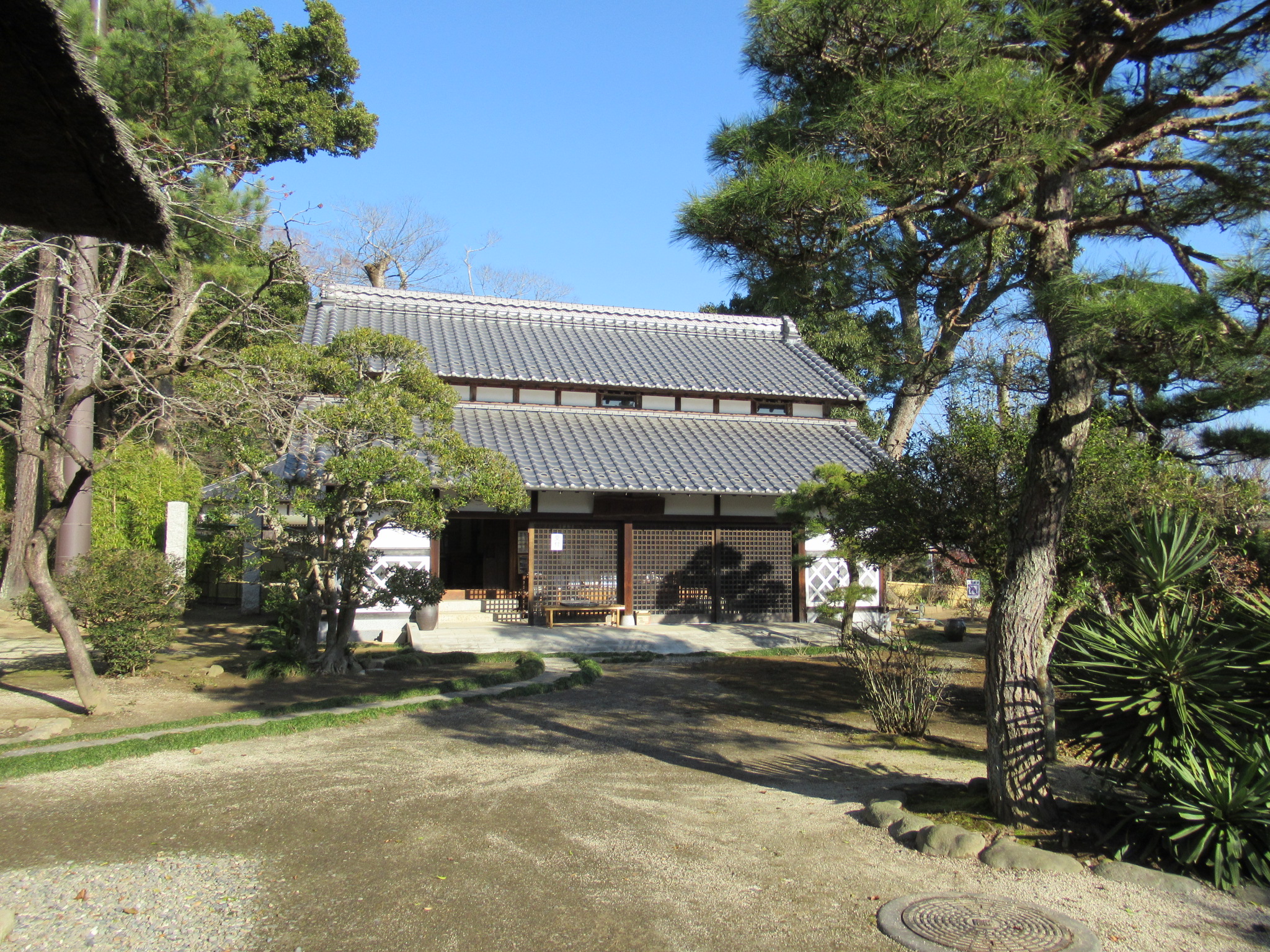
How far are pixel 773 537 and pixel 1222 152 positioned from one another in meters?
12.5

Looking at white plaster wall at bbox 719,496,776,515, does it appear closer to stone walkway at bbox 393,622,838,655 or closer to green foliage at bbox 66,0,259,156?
stone walkway at bbox 393,622,838,655

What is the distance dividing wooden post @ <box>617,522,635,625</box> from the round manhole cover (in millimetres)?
12321

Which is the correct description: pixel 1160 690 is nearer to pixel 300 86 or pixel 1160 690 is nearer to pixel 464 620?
pixel 464 620

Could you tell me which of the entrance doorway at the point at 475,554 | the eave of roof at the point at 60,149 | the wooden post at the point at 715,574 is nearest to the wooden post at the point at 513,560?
the entrance doorway at the point at 475,554

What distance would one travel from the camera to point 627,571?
55.8 ft

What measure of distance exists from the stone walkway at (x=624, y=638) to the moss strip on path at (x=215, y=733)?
3.58 meters

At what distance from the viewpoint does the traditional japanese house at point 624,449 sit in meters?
16.8

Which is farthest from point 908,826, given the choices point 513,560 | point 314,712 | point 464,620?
point 513,560

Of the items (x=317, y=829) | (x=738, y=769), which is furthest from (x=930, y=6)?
(x=317, y=829)

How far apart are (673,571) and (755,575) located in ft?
5.46

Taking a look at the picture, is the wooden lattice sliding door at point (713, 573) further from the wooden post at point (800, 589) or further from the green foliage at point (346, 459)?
the green foliage at point (346, 459)

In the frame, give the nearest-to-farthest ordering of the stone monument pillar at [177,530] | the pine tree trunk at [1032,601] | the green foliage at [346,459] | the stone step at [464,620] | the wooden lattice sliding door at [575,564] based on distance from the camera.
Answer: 1. the pine tree trunk at [1032,601]
2. the green foliage at [346,459]
3. the stone step at [464,620]
4. the wooden lattice sliding door at [575,564]
5. the stone monument pillar at [177,530]

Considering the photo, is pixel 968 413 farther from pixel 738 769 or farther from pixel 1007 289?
pixel 738 769

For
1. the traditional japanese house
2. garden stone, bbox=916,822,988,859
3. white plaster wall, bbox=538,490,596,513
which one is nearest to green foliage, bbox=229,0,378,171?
the traditional japanese house
